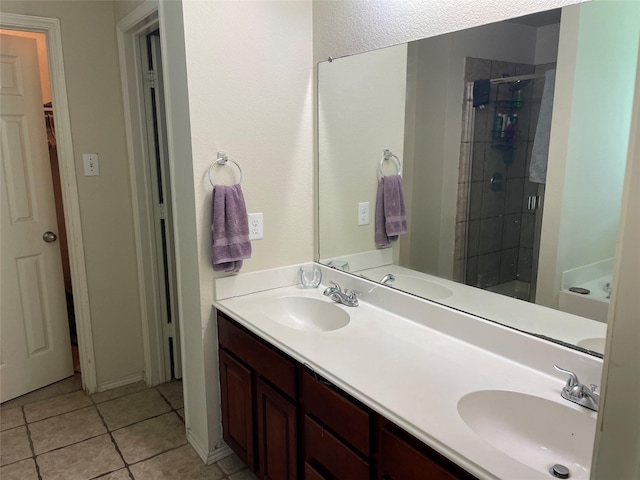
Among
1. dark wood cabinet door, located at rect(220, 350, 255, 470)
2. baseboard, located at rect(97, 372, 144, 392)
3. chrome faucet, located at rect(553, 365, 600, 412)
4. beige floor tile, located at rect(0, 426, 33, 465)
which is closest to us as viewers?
chrome faucet, located at rect(553, 365, 600, 412)

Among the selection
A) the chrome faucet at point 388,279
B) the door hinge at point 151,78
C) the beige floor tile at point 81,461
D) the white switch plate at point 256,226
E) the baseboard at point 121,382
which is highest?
the door hinge at point 151,78

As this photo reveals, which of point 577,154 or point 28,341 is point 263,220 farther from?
point 28,341

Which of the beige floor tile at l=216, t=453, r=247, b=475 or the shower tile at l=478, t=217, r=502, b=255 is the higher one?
the shower tile at l=478, t=217, r=502, b=255

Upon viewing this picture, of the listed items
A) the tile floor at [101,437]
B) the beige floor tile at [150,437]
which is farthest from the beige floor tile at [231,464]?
the beige floor tile at [150,437]

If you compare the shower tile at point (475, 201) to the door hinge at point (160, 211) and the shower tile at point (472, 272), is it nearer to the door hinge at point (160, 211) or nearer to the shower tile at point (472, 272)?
the shower tile at point (472, 272)

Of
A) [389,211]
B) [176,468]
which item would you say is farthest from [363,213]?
[176,468]

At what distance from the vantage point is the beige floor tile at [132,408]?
2.54 m

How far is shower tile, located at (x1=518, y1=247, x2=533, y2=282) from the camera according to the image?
1.49 m

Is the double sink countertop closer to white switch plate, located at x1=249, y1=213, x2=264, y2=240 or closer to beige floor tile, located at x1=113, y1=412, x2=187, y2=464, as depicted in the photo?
white switch plate, located at x1=249, y1=213, x2=264, y2=240

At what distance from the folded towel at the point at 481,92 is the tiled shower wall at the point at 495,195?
0.02 m

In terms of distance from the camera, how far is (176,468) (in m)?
2.15

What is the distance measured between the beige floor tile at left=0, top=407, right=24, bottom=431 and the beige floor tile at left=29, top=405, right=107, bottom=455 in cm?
9

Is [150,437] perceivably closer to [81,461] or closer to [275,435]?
[81,461]

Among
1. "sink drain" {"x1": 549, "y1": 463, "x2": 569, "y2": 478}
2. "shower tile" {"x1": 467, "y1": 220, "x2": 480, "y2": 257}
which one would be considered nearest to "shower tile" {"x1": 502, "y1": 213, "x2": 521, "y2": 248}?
"shower tile" {"x1": 467, "y1": 220, "x2": 480, "y2": 257}
